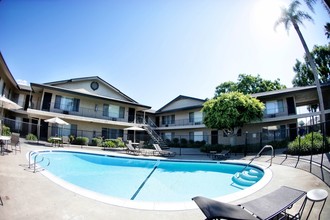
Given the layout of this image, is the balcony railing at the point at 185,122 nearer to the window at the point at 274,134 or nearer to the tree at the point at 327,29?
the window at the point at 274,134

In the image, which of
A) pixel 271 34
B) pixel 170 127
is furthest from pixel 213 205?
pixel 170 127

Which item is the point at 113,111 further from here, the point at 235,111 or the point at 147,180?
the point at 147,180

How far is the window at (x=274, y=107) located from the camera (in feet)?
60.1

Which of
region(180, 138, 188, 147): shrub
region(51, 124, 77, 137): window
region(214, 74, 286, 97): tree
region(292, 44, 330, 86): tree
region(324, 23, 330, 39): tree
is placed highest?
region(214, 74, 286, 97): tree

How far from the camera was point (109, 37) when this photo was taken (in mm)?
3879

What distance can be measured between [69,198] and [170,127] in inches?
938

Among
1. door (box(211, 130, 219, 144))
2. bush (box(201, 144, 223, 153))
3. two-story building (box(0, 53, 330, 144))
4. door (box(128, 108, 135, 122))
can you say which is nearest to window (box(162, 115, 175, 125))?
two-story building (box(0, 53, 330, 144))

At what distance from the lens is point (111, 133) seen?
24.3 metres

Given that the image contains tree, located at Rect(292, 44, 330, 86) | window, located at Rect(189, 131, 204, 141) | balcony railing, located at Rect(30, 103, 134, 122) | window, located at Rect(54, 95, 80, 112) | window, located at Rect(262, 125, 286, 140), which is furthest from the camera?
window, located at Rect(189, 131, 204, 141)

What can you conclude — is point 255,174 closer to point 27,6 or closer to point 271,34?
point 271,34

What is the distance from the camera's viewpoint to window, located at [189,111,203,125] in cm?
2508

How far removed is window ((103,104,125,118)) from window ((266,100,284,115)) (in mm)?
18877

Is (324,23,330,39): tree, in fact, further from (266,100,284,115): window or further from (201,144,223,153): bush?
(266,100,284,115): window

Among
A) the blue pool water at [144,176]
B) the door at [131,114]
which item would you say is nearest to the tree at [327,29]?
the blue pool water at [144,176]
